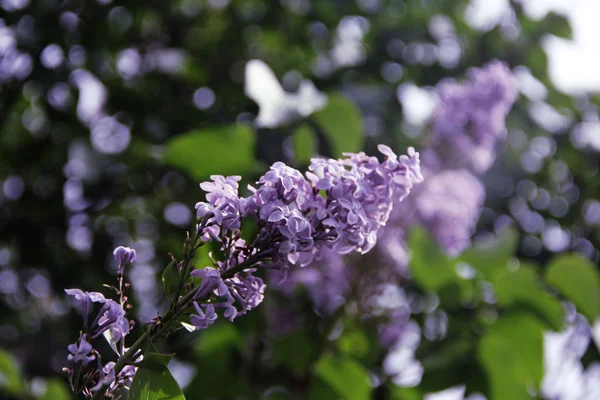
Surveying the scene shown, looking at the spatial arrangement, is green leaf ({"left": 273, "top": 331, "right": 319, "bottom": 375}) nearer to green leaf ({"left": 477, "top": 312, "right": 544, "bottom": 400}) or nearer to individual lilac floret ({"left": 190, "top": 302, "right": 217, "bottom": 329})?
green leaf ({"left": 477, "top": 312, "right": 544, "bottom": 400})

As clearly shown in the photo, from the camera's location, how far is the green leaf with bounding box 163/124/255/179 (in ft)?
6.32

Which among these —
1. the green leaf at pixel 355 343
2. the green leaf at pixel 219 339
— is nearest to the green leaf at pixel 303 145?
the green leaf at pixel 219 339

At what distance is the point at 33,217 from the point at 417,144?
160cm

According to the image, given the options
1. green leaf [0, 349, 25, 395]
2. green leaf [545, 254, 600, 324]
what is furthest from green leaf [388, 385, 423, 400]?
green leaf [0, 349, 25, 395]

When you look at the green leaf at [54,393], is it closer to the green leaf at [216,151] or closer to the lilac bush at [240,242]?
the green leaf at [216,151]

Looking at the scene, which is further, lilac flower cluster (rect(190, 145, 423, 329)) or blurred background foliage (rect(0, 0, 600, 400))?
blurred background foliage (rect(0, 0, 600, 400))

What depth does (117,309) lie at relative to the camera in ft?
3.11

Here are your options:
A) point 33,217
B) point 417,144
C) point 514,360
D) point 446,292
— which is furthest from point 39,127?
point 514,360

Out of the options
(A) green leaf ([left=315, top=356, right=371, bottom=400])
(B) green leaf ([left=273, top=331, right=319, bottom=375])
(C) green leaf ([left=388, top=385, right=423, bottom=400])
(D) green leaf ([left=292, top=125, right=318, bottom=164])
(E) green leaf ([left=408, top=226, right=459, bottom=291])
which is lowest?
(B) green leaf ([left=273, top=331, right=319, bottom=375])

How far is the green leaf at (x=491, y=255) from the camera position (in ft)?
7.17

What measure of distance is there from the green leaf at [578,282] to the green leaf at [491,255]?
0.14m

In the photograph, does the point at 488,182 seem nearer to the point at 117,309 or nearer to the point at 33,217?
the point at 33,217

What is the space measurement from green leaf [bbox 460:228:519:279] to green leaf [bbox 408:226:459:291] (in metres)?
0.13

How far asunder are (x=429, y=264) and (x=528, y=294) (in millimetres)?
291
